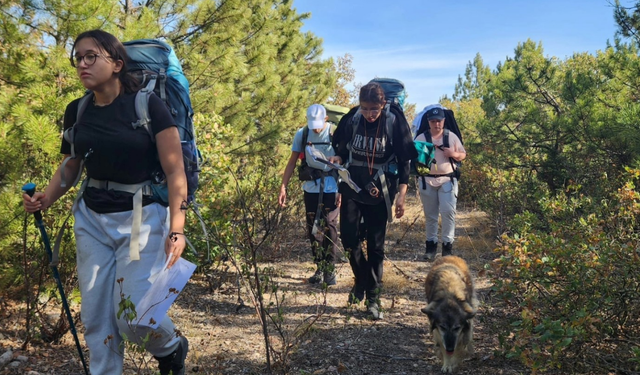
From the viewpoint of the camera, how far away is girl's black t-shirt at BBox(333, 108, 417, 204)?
176 inches

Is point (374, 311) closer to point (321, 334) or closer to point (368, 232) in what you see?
point (321, 334)

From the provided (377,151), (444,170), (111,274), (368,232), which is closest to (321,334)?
(368,232)

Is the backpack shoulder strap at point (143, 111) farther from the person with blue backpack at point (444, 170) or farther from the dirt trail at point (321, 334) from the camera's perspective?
the person with blue backpack at point (444, 170)

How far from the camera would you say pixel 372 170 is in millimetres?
4508

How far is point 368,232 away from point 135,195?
246 cm

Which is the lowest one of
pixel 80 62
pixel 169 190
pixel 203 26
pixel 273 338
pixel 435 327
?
pixel 273 338

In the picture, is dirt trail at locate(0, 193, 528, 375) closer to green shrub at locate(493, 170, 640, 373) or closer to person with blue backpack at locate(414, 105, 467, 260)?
green shrub at locate(493, 170, 640, 373)

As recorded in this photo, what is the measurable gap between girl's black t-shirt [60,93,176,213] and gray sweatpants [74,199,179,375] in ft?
0.27

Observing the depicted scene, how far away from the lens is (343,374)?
363cm

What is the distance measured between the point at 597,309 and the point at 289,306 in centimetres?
295

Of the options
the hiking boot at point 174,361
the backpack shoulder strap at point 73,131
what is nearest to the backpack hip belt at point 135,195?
the backpack shoulder strap at point 73,131

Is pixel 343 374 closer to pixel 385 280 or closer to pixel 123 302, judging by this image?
pixel 123 302

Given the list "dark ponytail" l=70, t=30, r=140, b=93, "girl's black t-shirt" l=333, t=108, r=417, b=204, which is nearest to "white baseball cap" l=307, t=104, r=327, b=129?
"girl's black t-shirt" l=333, t=108, r=417, b=204

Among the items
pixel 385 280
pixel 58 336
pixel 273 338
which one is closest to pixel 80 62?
pixel 58 336
